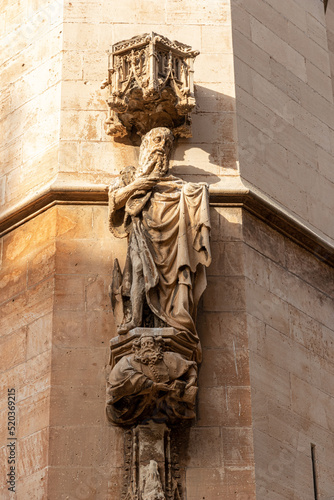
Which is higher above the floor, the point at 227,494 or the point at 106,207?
the point at 106,207

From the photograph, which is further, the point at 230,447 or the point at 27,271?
the point at 27,271

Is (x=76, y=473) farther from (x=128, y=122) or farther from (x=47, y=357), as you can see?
(x=128, y=122)

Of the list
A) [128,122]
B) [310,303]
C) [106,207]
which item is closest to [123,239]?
[106,207]

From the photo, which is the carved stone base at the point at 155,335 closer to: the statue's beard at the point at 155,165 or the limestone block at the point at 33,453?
the limestone block at the point at 33,453

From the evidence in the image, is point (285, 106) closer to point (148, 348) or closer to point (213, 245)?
point (213, 245)

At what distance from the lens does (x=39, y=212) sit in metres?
10.7

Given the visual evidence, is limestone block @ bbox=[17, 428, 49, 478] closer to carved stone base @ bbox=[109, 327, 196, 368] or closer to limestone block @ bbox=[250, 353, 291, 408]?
carved stone base @ bbox=[109, 327, 196, 368]

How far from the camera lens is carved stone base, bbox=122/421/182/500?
902 cm

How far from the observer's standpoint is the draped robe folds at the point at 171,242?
31.4 ft

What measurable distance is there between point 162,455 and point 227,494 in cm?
60

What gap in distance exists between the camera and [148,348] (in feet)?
30.3

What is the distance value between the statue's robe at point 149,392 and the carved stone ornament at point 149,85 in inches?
95.2

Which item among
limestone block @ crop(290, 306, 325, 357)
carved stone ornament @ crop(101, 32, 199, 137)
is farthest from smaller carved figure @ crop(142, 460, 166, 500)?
carved stone ornament @ crop(101, 32, 199, 137)

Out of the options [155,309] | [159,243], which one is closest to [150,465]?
[155,309]
